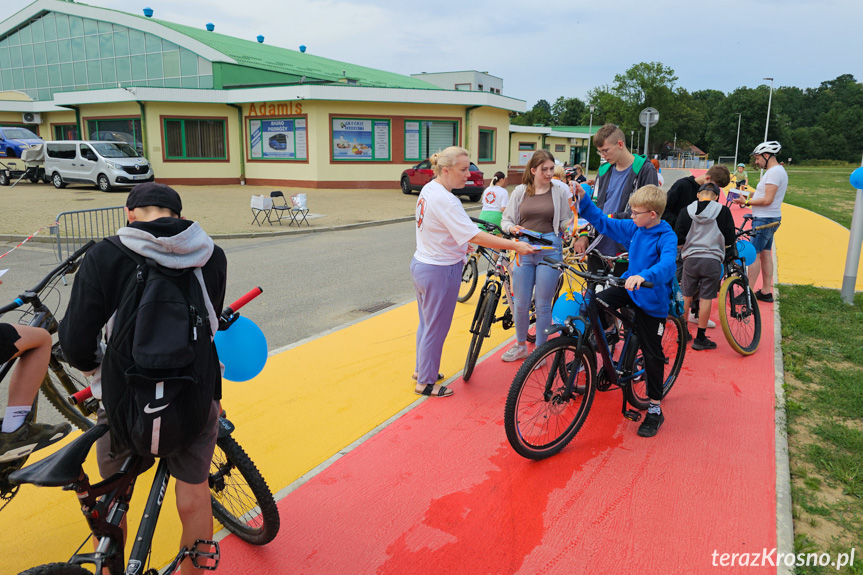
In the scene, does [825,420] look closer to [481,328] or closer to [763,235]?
[481,328]

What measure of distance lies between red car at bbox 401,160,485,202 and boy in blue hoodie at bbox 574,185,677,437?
18.2 m

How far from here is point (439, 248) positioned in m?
4.71

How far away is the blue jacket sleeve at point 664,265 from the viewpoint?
392 cm

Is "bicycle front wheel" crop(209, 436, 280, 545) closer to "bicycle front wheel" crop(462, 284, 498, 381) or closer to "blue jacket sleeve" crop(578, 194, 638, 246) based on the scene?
"bicycle front wheel" crop(462, 284, 498, 381)

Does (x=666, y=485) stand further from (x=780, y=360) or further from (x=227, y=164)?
(x=227, y=164)

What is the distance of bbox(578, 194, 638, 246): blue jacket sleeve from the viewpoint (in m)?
4.53

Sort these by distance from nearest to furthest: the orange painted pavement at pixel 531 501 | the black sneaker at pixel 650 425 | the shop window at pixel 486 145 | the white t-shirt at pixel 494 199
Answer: the orange painted pavement at pixel 531 501
the black sneaker at pixel 650 425
the white t-shirt at pixel 494 199
the shop window at pixel 486 145

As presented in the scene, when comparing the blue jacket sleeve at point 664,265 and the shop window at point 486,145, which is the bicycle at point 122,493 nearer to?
the blue jacket sleeve at point 664,265

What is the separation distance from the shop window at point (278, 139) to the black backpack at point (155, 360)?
25477 millimetres

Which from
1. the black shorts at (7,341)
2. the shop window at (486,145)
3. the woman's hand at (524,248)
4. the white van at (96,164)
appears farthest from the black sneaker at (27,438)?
the shop window at (486,145)

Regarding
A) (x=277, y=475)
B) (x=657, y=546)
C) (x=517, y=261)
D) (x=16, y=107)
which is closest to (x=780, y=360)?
(x=517, y=261)

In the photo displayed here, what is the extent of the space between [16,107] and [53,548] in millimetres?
38904

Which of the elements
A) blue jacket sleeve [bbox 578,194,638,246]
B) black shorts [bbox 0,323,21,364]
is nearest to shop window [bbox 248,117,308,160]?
blue jacket sleeve [bbox 578,194,638,246]

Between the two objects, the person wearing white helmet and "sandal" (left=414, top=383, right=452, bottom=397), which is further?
the person wearing white helmet
